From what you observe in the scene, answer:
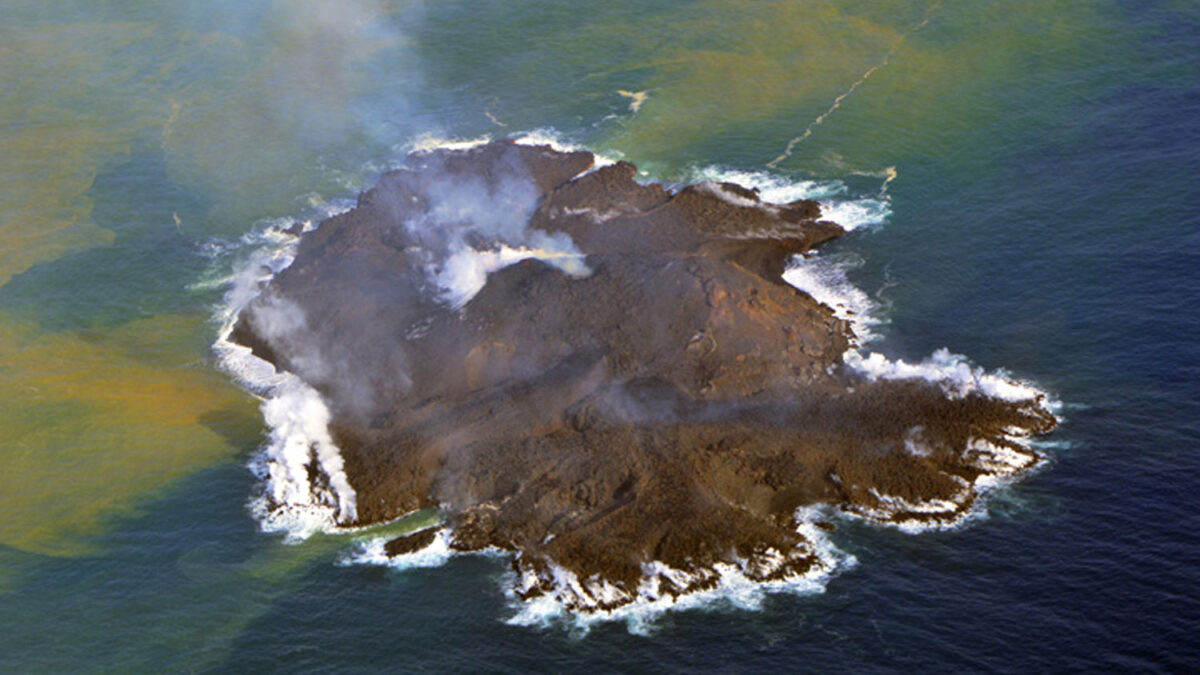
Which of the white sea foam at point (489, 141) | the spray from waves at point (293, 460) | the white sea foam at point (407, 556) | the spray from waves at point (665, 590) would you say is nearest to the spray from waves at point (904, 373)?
the spray from waves at point (665, 590)

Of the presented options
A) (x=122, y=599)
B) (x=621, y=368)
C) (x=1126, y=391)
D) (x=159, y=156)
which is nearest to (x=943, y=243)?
(x=1126, y=391)

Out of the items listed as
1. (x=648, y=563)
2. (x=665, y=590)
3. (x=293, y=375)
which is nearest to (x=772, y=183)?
(x=293, y=375)

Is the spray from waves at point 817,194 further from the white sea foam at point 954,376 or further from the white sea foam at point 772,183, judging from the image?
the white sea foam at point 954,376

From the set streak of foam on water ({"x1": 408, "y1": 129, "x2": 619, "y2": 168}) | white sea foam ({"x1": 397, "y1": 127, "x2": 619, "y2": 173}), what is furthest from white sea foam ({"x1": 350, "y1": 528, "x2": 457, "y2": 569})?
streak of foam on water ({"x1": 408, "y1": 129, "x2": 619, "y2": 168})

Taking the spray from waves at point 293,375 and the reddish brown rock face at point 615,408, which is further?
the spray from waves at point 293,375

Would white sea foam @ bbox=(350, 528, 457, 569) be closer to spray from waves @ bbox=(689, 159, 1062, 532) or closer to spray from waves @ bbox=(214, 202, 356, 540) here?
spray from waves @ bbox=(214, 202, 356, 540)

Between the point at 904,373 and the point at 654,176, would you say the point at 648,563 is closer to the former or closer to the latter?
the point at 904,373
